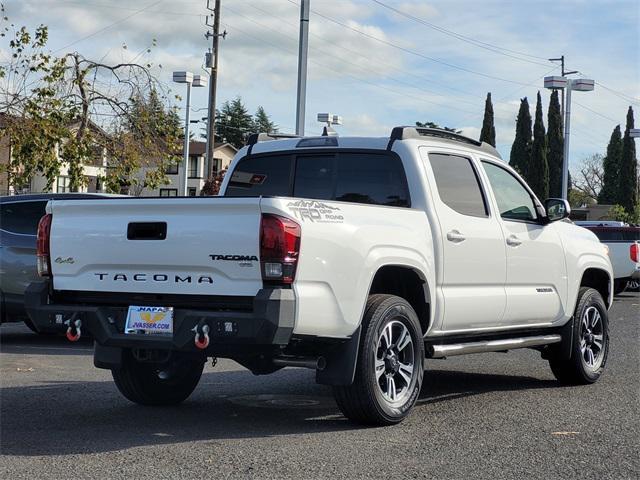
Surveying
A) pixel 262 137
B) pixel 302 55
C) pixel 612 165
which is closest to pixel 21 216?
pixel 262 137

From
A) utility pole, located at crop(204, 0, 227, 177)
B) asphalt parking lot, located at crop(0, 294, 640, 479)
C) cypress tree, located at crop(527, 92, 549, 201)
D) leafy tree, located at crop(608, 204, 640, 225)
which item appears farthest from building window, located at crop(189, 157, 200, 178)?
asphalt parking lot, located at crop(0, 294, 640, 479)

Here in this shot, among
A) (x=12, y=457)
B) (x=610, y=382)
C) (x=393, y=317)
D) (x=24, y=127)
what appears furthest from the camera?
(x=24, y=127)

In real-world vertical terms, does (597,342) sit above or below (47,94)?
below

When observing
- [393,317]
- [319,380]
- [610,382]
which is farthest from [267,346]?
[610,382]

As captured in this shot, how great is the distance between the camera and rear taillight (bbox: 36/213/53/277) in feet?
23.2

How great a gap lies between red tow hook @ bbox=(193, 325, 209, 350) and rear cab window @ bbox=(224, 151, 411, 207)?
2.05m

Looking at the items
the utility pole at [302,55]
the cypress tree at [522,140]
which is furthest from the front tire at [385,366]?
the cypress tree at [522,140]

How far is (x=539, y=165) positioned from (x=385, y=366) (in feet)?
240

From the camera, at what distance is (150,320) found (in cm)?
650

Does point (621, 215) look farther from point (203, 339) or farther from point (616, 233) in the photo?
point (203, 339)

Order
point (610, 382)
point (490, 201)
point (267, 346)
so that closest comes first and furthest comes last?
1. point (267, 346)
2. point (490, 201)
3. point (610, 382)

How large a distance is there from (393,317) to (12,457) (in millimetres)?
2637

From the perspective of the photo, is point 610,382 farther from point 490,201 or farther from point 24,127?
point 24,127

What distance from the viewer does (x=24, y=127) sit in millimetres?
24703
